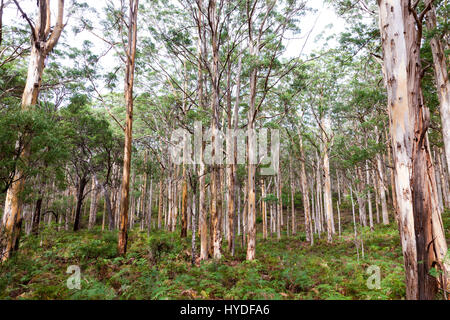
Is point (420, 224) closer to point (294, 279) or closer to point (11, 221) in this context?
point (294, 279)

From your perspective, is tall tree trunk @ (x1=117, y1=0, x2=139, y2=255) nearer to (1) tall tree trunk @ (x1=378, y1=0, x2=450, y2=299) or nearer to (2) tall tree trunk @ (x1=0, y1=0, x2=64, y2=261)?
(2) tall tree trunk @ (x1=0, y1=0, x2=64, y2=261)

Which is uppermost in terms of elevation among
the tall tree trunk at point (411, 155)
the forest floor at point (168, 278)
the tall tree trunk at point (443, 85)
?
the tall tree trunk at point (443, 85)

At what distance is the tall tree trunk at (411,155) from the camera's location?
3219 millimetres

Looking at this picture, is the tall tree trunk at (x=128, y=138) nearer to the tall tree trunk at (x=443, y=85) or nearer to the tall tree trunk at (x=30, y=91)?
the tall tree trunk at (x=30, y=91)

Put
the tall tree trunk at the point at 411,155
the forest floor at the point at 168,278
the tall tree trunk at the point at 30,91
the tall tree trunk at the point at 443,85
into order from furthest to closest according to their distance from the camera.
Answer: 1. the tall tree trunk at the point at 443,85
2. the tall tree trunk at the point at 30,91
3. the forest floor at the point at 168,278
4. the tall tree trunk at the point at 411,155

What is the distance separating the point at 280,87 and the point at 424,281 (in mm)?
16040

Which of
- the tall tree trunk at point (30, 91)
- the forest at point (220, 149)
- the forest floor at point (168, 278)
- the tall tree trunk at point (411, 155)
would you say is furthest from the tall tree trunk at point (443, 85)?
the tall tree trunk at point (30, 91)

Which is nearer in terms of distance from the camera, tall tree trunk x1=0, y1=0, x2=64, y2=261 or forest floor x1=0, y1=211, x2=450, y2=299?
forest floor x1=0, y1=211, x2=450, y2=299

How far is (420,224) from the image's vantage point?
3225mm

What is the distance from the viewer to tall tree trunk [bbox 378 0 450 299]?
322cm

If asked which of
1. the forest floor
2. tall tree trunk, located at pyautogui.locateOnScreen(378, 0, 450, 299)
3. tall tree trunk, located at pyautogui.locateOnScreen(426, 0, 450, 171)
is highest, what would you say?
tall tree trunk, located at pyautogui.locateOnScreen(426, 0, 450, 171)

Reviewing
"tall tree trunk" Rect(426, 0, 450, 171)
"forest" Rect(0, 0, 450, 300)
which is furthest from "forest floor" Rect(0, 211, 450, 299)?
"tall tree trunk" Rect(426, 0, 450, 171)
